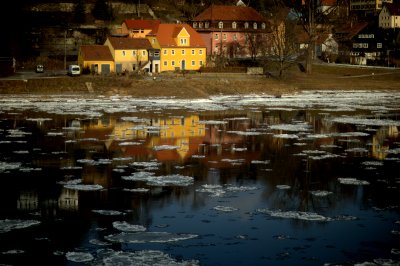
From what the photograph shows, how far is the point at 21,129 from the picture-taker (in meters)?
30.0

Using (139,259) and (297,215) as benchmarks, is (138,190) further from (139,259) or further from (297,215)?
(139,259)

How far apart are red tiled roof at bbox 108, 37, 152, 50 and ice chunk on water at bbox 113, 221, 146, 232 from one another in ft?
138

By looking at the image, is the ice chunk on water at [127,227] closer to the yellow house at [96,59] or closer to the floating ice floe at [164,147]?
the floating ice floe at [164,147]

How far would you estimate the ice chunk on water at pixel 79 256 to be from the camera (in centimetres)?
1171

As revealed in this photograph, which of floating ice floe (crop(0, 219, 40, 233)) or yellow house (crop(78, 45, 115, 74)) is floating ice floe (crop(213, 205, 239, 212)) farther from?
yellow house (crop(78, 45, 115, 74))

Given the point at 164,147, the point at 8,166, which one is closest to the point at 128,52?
the point at 164,147

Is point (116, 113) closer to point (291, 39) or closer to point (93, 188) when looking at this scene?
point (93, 188)

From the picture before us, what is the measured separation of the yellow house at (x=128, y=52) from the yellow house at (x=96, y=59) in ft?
1.92

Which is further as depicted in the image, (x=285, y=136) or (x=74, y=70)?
(x=74, y=70)

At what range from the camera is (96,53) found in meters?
54.2

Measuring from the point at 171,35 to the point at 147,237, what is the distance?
4685 cm

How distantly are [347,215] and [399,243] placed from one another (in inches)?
88.3

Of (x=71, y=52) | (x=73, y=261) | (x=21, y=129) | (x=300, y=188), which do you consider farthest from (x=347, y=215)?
(x=71, y=52)

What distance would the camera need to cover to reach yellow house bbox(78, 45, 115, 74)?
53.3 meters
